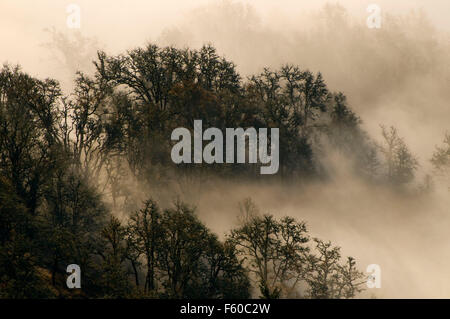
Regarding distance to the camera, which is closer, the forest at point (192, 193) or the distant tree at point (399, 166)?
the forest at point (192, 193)

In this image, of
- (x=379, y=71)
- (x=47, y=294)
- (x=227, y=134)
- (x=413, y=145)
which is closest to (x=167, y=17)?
(x=379, y=71)

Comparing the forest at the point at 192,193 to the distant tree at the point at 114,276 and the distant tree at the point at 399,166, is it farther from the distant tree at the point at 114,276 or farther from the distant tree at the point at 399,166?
the distant tree at the point at 399,166

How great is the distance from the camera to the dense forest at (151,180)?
37.3m

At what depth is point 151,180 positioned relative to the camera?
55.2 meters

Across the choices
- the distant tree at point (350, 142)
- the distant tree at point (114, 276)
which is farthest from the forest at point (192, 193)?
the distant tree at point (350, 142)

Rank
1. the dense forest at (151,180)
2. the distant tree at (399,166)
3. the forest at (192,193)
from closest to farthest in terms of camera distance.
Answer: the dense forest at (151,180) → the forest at (192,193) → the distant tree at (399,166)

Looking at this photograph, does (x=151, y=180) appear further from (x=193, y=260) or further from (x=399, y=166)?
(x=399, y=166)

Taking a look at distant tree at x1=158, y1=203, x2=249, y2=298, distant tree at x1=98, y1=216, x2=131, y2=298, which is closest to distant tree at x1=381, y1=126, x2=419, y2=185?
distant tree at x1=158, y1=203, x2=249, y2=298

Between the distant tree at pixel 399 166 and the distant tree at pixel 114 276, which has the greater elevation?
the distant tree at pixel 399 166

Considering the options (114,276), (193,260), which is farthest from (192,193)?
(114,276)

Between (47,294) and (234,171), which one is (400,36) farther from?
(47,294)

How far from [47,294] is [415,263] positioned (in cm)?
5018

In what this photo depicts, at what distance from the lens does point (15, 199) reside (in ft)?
118

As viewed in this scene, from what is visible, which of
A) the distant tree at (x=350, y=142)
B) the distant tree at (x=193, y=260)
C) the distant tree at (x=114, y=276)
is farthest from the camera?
the distant tree at (x=350, y=142)
